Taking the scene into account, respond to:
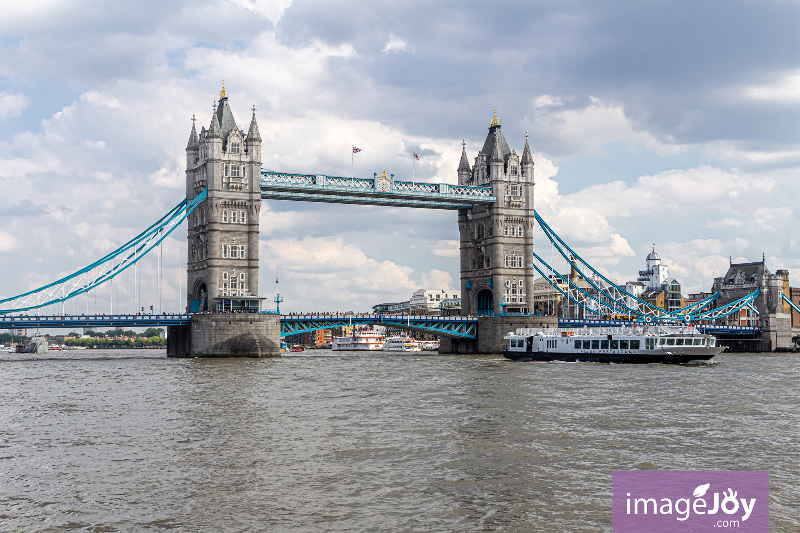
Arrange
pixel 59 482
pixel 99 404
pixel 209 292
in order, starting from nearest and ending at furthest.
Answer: pixel 59 482 → pixel 99 404 → pixel 209 292

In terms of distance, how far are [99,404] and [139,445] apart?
13867 millimetres

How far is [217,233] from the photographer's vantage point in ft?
303

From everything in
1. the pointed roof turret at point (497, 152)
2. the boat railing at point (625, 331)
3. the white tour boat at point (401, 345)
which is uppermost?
the pointed roof turret at point (497, 152)

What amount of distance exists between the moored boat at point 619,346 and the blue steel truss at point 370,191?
84.0 ft

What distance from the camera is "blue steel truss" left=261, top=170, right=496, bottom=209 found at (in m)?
97.8

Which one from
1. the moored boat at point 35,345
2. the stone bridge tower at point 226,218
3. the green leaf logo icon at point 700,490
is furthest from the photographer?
the moored boat at point 35,345

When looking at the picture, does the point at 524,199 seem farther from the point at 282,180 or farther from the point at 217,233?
the point at 217,233

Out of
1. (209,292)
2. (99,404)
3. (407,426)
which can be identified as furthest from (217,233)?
(407,426)

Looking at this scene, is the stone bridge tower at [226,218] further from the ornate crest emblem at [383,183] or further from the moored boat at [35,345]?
the moored boat at [35,345]

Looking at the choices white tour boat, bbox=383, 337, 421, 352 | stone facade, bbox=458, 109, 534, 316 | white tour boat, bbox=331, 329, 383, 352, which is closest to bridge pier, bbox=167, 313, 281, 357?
stone facade, bbox=458, 109, 534, 316

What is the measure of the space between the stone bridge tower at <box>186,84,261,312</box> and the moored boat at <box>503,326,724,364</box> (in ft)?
97.9

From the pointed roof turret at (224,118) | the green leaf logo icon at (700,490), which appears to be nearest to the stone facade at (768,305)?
the pointed roof turret at (224,118)

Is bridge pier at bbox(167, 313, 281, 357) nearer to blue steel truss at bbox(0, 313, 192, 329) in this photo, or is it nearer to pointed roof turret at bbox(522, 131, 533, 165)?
blue steel truss at bbox(0, 313, 192, 329)

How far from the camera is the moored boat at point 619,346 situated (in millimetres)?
75938
